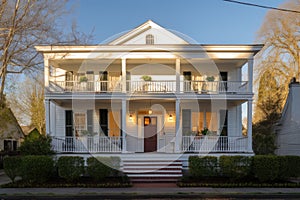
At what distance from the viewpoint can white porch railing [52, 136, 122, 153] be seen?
13.1 meters

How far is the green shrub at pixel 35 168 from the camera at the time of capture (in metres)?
10.7

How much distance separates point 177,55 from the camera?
1299cm

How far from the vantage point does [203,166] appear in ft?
36.5

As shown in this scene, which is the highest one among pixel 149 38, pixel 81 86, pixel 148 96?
pixel 149 38

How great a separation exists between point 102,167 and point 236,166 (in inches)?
216

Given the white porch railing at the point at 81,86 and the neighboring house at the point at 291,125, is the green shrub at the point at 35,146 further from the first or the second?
the neighboring house at the point at 291,125

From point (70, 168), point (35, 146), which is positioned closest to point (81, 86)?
point (35, 146)

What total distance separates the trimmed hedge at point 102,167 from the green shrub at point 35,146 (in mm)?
2568

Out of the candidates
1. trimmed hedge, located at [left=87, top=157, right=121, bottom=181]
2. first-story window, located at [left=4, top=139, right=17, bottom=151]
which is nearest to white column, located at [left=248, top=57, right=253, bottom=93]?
trimmed hedge, located at [left=87, top=157, right=121, bottom=181]

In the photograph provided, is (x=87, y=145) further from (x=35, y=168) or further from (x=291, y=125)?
(x=291, y=125)

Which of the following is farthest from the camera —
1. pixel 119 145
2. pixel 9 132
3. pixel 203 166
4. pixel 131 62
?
pixel 9 132

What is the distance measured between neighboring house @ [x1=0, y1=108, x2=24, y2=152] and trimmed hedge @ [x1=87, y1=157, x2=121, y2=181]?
8042mm

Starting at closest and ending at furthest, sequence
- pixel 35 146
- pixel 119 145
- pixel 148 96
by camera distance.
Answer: pixel 35 146 < pixel 148 96 < pixel 119 145

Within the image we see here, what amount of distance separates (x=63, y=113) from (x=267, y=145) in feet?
38.6
